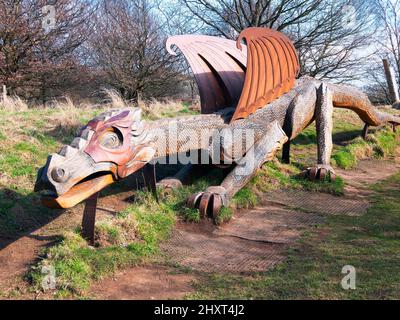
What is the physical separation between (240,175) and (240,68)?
1852 mm

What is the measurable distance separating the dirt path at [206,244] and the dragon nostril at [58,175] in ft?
2.46

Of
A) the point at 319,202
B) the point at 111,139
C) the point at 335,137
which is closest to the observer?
the point at 111,139

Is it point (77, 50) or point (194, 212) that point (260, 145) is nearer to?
point (194, 212)

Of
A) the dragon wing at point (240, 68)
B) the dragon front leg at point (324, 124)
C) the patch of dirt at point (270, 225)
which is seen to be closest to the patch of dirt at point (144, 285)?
the patch of dirt at point (270, 225)

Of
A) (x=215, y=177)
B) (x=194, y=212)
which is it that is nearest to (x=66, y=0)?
(x=215, y=177)

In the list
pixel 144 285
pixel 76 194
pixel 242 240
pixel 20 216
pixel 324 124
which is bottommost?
pixel 144 285

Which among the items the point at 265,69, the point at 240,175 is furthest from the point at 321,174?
the point at 265,69

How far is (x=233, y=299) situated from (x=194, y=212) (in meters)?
1.63

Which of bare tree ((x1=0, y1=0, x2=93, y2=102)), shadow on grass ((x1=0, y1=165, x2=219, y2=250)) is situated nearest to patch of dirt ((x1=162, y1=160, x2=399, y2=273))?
shadow on grass ((x1=0, y1=165, x2=219, y2=250))

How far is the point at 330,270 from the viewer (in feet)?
11.3

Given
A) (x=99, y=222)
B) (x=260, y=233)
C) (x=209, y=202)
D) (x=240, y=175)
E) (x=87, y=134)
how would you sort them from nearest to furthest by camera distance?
(x=87, y=134), (x=99, y=222), (x=260, y=233), (x=209, y=202), (x=240, y=175)

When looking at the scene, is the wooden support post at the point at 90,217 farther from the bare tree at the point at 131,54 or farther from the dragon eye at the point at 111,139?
the bare tree at the point at 131,54

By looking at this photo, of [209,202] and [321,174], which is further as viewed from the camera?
[321,174]

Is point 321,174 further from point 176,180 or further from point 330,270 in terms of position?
point 330,270
